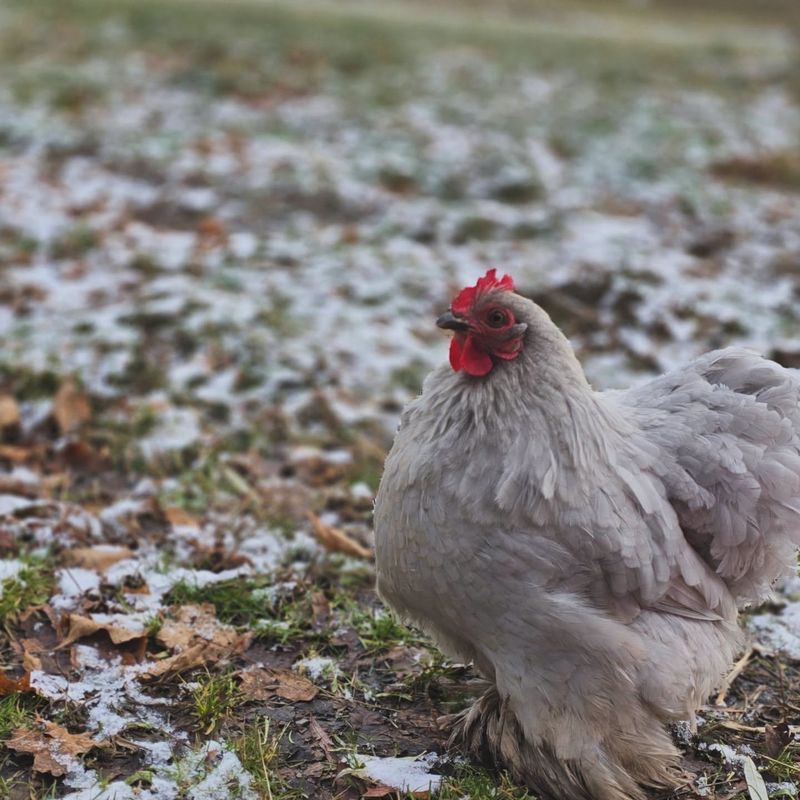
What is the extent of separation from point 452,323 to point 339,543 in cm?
162

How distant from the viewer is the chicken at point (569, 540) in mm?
2486

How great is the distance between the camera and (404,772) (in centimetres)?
272

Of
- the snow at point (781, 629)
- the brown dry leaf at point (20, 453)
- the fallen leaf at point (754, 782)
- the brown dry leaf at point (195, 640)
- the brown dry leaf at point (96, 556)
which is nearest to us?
the fallen leaf at point (754, 782)

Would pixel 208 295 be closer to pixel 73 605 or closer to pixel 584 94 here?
pixel 73 605

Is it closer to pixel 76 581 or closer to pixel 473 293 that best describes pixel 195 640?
pixel 76 581

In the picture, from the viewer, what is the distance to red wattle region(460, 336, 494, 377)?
261 cm

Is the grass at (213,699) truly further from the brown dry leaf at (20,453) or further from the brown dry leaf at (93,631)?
the brown dry leaf at (20,453)

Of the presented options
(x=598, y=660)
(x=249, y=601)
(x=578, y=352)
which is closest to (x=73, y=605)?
(x=249, y=601)

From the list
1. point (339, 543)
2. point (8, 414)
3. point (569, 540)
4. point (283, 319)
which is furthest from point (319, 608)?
point (283, 319)

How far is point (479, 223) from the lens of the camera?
23.6 ft

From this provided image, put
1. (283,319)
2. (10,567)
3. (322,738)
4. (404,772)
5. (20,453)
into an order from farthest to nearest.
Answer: (283,319)
(20,453)
(10,567)
(322,738)
(404,772)

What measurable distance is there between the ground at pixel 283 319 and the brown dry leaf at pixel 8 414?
14 millimetres

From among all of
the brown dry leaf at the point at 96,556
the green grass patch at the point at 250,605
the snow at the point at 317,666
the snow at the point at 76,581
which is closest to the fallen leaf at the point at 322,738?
the snow at the point at 317,666

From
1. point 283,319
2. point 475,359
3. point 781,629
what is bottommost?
point 781,629
